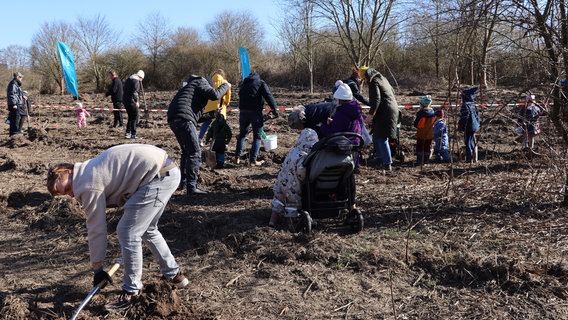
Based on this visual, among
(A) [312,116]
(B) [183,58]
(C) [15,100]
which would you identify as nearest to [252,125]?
(A) [312,116]

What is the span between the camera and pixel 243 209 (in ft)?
20.7

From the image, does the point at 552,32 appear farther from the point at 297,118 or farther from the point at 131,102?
the point at 131,102

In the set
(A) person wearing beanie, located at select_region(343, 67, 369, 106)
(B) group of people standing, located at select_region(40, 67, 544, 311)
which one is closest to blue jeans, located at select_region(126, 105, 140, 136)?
(B) group of people standing, located at select_region(40, 67, 544, 311)

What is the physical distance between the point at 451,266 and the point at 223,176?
14.5ft

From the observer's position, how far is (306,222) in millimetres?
5059

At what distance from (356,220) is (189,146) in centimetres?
268

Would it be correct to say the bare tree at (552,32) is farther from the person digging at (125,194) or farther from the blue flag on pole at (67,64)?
the blue flag on pole at (67,64)

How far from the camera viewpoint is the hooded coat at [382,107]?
26.6 feet

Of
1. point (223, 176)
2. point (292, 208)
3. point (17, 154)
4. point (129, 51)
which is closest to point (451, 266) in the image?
point (292, 208)

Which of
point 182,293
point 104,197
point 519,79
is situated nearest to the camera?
point 104,197

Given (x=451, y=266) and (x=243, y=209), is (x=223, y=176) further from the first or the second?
(x=451, y=266)

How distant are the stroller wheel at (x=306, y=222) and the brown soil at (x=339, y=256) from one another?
89 mm

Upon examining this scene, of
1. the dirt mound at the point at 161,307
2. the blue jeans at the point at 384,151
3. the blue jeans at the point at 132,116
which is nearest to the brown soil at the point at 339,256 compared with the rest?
the dirt mound at the point at 161,307

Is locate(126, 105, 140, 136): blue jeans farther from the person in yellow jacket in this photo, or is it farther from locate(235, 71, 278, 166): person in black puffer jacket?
locate(235, 71, 278, 166): person in black puffer jacket
